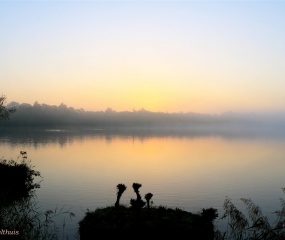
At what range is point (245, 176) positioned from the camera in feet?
235

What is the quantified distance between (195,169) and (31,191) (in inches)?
1741

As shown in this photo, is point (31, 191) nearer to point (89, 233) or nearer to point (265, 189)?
point (89, 233)

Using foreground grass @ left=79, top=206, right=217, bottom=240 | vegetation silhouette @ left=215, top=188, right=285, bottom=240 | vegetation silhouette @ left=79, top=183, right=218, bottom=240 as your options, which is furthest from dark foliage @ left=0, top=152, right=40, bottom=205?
vegetation silhouette @ left=215, top=188, right=285, bottom=240

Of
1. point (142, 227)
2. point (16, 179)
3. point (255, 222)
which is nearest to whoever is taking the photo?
point (255, 222)

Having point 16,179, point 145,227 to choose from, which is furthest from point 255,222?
point 16,179

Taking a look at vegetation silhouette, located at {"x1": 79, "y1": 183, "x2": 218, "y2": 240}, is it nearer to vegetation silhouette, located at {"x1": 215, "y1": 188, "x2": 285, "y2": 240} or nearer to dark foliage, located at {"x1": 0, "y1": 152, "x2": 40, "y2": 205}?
vegetation silhouette, located at {"x1": 215, "y1": 188, "x2": 285, "y2": 240}

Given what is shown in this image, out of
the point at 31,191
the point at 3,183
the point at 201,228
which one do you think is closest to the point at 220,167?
the point at 31,191

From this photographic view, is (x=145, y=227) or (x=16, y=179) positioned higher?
(x=145, y=227)

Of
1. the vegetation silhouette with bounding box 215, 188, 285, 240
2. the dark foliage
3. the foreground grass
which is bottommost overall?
the dark foliage

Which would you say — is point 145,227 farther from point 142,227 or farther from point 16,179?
point 16,179

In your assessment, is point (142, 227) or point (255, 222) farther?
point (142, 227)

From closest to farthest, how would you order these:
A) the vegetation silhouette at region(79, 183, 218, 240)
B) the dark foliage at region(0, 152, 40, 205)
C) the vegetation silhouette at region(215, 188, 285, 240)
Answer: the vegetation silhouette at region(215, 188, 285, 240)
the vegetation silhouette at region(79, 183, 218, 240)
the dark foliage at region(0, 152, 40, 205)

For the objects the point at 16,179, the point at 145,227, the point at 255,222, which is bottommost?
the point at 16,179

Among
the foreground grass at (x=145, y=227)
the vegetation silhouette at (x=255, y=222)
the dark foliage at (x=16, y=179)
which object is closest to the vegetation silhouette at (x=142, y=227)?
the foreground grass at (x=145, y=227)
